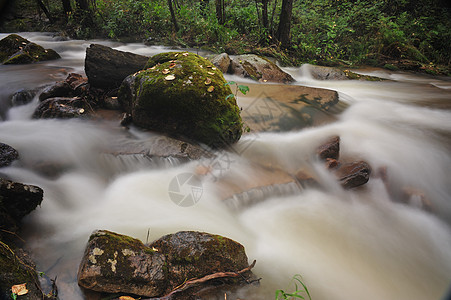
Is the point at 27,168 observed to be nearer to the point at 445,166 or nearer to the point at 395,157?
the point at 395,157

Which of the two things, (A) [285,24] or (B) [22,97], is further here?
(A) [285,24]

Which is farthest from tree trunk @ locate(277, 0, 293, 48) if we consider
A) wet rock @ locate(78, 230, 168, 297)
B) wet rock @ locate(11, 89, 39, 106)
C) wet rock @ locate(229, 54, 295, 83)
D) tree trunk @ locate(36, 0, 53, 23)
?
tree trunk @ locate(36, 0, 53, 23)

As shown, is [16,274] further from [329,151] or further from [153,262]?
[329,151]

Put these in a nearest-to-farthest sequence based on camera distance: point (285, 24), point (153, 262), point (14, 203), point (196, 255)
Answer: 1. point (153, 262)
2. point (196, 255)
3. point (14, 203)
4. point (285, 24)

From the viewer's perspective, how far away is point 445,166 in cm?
412

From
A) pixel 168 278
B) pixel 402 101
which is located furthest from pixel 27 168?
pixel 402 101

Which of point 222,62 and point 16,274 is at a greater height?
point 222,62

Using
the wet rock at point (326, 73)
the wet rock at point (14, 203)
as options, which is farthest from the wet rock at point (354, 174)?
the wet rock at point (326, 73)

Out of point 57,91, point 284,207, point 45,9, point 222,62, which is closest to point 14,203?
point 284,207

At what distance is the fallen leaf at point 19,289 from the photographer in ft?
5.16

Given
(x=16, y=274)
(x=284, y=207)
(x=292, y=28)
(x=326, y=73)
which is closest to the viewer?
(x=16, y=274)

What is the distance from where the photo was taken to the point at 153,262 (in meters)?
2.07

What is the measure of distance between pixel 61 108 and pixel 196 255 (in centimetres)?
403

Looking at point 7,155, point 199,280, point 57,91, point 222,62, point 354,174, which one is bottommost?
point 354,174
